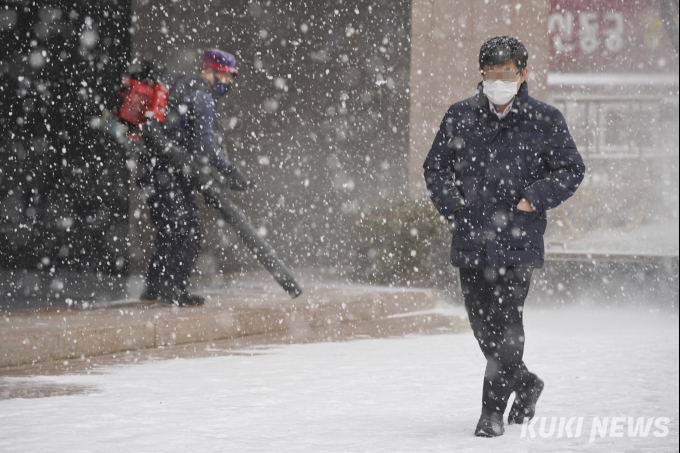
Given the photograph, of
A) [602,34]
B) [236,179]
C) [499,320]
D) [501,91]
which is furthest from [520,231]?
[602,34]

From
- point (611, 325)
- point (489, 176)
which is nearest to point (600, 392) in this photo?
point (489, 176)

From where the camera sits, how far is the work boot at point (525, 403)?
505 cm

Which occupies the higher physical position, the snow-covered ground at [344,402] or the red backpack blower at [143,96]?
the red backpack blower at [143,96]

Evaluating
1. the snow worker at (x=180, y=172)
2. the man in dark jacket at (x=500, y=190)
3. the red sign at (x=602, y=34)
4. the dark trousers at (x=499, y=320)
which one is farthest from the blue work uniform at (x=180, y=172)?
the red sign at (x=602, y=34)

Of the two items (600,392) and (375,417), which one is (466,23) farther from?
(375,417)

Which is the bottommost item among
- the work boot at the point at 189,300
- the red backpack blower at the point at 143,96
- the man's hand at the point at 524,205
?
the work boot at the point at 189,300

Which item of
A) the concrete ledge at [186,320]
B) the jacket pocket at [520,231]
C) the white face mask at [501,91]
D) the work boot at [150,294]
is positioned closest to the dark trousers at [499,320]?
the jacket pocket at [520,231]

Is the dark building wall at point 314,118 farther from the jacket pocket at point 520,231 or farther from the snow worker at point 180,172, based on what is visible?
the jacket pocket at point 520,231

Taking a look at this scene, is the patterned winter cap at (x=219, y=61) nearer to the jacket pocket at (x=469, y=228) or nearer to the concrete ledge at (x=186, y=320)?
the concrete ledge at (x=186, y=320)

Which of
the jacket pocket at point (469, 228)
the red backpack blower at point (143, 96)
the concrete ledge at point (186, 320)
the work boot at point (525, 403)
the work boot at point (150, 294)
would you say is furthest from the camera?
the work boot at point (150, 294)

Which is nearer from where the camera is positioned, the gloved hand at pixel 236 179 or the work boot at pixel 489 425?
the work boot at pixel 489 425

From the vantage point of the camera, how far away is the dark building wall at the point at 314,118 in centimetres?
1269

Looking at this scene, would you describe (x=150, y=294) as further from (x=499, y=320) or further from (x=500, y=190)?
(x=500, y=190)

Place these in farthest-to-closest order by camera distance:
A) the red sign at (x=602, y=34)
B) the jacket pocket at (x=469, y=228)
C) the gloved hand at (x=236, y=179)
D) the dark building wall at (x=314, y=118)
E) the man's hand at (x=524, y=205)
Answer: the red sign at (x=602, y=34) → the dark building wall at (x=314, y=118) → the gloved hand at (x=236, y=179) → the jacket pocket at (x=469, y=228) → the man's hand at (x=524, y=205)
